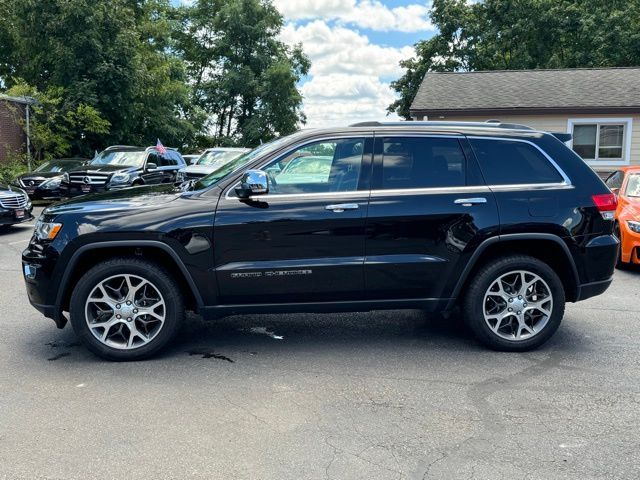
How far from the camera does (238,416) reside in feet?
12.9

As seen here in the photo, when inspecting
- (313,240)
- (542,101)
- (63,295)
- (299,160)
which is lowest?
(63,295)

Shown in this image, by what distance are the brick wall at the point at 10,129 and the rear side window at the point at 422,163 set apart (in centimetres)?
2182

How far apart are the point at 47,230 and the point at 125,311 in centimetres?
91

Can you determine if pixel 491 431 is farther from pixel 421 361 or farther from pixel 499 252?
pixel 499 252

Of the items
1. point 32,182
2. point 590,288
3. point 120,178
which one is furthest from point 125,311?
point 32,182

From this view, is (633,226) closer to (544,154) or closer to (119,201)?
(544,154)

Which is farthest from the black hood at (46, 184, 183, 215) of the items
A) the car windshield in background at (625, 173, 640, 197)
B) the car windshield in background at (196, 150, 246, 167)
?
the car windshield in background at (196, 150, 246, 167)

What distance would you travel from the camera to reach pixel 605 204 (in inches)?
206

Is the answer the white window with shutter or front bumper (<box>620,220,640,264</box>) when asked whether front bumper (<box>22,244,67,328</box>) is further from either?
the white window with shutter

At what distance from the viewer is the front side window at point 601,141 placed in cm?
1977

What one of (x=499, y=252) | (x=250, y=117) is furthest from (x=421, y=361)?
(x=250, y=117)

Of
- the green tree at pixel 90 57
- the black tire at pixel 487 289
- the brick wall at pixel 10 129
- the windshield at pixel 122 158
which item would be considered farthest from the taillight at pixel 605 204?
the green tree at pixel 90 57

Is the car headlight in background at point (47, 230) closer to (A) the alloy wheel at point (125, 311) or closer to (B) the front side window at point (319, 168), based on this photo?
(A) the alloy wheel at point (125, 311)

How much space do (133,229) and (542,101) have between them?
1828cm
